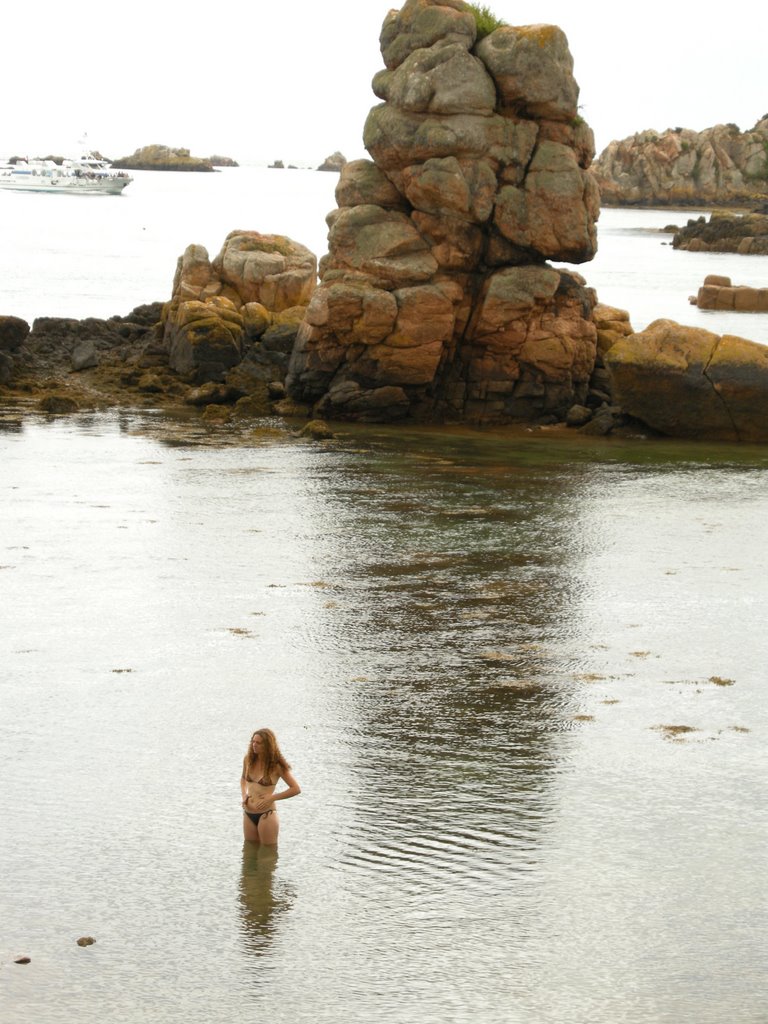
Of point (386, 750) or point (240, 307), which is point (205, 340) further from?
point (386, 750)

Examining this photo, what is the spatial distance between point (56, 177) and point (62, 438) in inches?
6724

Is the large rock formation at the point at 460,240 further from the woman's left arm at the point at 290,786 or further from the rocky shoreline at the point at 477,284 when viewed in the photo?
the woman's left arm at the point at 290,786

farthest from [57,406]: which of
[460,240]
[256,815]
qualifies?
[256,815]

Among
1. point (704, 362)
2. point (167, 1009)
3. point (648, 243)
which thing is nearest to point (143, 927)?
point (167, 1009)

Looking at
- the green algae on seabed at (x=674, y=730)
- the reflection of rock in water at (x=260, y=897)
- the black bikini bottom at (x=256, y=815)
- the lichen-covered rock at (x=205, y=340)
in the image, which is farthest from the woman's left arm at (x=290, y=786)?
the lichen-covered rock at (x=205, y=340)

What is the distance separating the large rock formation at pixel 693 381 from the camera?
1374 inches

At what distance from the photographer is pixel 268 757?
12.4 meters

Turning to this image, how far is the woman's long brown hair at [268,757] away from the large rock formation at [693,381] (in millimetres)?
23690

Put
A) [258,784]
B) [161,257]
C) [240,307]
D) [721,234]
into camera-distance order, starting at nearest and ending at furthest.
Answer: [258,784], [240,307], [161,257], [721,234]

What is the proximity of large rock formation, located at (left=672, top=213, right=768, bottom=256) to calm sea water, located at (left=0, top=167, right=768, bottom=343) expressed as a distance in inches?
78.6

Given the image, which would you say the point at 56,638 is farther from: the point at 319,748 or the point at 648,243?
the point at 648,243

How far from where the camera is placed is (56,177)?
195625mm

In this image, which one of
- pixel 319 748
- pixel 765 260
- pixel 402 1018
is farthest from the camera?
pixel 765 260

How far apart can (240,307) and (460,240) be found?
9887mm
